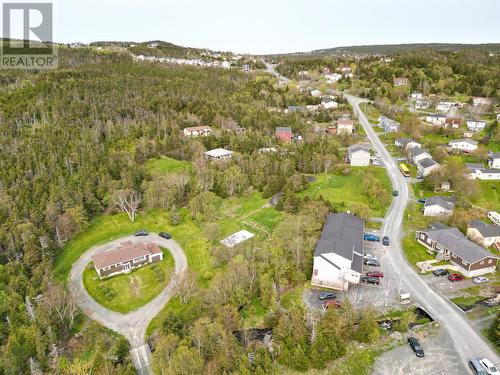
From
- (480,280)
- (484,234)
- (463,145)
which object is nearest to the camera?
(480,280)

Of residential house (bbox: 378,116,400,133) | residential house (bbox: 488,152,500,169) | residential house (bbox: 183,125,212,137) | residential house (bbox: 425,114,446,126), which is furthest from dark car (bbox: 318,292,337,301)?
residential house (bbox: 425,114,446,126)

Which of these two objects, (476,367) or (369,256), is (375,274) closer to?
(369,256)

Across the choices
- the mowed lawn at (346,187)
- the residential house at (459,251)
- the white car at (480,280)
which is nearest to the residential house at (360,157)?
the mowed lawn at (346,187)

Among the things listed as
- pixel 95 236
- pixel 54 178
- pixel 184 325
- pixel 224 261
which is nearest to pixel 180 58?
pixel 54 178

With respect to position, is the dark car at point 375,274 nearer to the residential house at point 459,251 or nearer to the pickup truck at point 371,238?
the pickup truck at point 371,238

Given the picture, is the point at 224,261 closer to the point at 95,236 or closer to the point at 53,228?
the point at 95,236

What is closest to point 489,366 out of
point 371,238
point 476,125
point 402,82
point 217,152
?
point 371,238

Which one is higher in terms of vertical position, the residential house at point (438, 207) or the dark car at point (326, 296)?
the residential house at point (438, 207)
